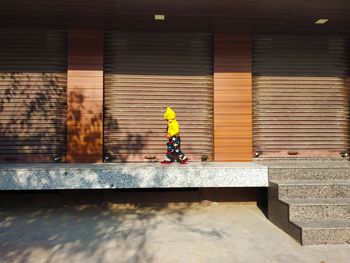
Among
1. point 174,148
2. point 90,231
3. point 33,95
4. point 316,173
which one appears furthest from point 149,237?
point 33,95

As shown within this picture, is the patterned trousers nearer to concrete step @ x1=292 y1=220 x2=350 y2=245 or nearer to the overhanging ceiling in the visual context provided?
the overhanging ceiling

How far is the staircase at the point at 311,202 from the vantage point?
474cm

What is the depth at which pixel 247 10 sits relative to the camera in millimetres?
6500

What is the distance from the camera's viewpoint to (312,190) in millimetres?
5699

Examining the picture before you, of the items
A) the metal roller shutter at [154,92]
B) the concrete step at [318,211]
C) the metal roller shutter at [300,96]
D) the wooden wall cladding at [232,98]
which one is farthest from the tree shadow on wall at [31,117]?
the concrete step at [318,211]

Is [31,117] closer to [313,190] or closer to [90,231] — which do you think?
[90,231]

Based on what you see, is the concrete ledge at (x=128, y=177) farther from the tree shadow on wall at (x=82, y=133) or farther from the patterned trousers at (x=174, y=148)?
the tree shadow on wall at (x=82, y=133)

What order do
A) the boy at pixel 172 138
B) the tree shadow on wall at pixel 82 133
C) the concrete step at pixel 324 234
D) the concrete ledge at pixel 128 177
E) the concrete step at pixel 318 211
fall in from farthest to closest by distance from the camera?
1. the tree shadow on wall at pixel 82 133
2. the boy at pixel 172 138
3. the concrete ledge at pixel 128 177
4. the concrete step at pixel 318 211
5. the concrete step at pixel 324 234

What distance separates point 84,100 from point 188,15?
2999 millimetres

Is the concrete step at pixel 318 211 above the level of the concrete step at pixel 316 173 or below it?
below

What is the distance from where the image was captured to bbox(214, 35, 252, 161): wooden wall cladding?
761 centimetres

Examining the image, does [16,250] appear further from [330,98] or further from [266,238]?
[330,98]

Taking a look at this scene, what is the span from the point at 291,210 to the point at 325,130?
3.63 meters

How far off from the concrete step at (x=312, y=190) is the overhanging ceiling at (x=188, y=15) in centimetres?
344
